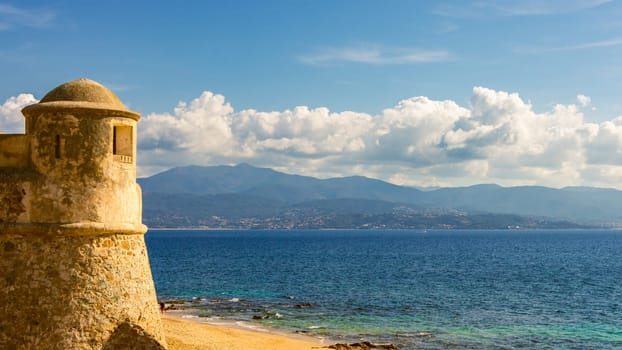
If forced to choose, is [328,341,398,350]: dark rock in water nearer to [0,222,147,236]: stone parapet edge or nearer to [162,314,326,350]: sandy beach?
[162,314,326,350]: sandy beach

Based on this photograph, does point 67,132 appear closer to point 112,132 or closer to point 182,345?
point 112,132

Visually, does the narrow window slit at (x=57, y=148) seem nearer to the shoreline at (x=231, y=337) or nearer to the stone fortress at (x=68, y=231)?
the stone fortress at (x=68, y=231)

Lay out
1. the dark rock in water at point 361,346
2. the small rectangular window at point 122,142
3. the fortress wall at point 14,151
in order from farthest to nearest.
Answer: the dark rock in water at point 361,346 < the small rectangular window at point 122,142 < the fortress wall at point 14,151

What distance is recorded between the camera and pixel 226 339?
114 ft

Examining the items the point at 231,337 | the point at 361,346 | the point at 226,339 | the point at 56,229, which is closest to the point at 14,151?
the point at 56,229

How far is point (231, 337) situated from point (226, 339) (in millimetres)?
1148

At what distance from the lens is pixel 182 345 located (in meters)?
30.4

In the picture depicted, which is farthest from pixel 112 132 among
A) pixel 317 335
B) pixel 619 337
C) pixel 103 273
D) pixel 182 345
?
pixel 619 337

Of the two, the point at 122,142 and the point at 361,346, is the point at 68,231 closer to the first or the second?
the point at 122,142

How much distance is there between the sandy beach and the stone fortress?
1262cm

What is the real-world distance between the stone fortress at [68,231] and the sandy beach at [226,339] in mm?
12618

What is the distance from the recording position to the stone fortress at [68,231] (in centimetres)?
1653

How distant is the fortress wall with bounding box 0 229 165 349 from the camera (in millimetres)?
16453

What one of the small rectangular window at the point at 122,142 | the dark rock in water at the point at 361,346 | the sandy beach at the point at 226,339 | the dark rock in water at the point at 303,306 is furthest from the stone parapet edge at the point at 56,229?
the dark rock in water at the point at 303,306
